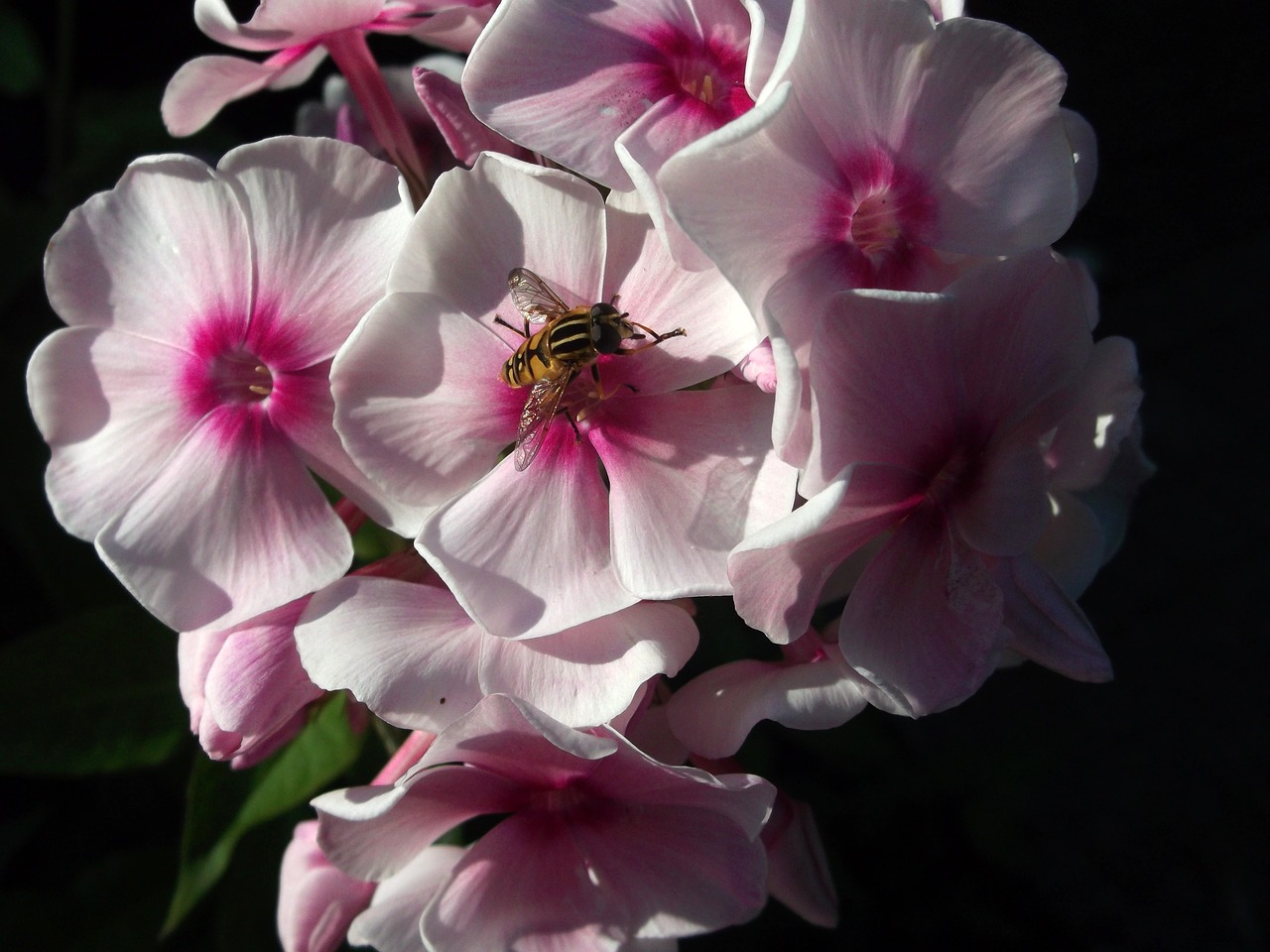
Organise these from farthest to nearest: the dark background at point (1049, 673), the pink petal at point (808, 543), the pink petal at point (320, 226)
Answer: the dark background at point (1049, 673) → the pink petal at point (320, 226) → the pink petal at point (808, 543)

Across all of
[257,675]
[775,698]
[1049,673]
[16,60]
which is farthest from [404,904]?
[1049,673]

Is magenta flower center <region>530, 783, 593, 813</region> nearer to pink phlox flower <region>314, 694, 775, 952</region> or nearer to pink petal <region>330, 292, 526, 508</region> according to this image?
pink phlox flower <region>314, 694, 775, 952</region>

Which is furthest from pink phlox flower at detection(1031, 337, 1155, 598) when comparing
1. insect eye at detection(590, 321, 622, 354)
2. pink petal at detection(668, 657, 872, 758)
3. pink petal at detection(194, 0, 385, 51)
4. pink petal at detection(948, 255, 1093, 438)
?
pink petal at detection(194, 0, 385, 51)

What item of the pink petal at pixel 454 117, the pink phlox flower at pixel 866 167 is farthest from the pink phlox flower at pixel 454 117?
the pink phlox flower at pixel 866 167

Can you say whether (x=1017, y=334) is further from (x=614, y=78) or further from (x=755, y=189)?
(x=614, y=78)

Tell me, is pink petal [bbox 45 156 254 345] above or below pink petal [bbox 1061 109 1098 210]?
above

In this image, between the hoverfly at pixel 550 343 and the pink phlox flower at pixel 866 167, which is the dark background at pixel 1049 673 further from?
the pink phlox flower at pixel 866 167

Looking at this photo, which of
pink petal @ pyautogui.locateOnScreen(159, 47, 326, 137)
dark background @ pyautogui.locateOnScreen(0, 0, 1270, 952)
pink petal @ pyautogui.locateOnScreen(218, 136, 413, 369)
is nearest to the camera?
pink petal @ pyautogui.locateOnScreen(218, 136, 413, 369)

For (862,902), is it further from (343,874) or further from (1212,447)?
(1212,447)
